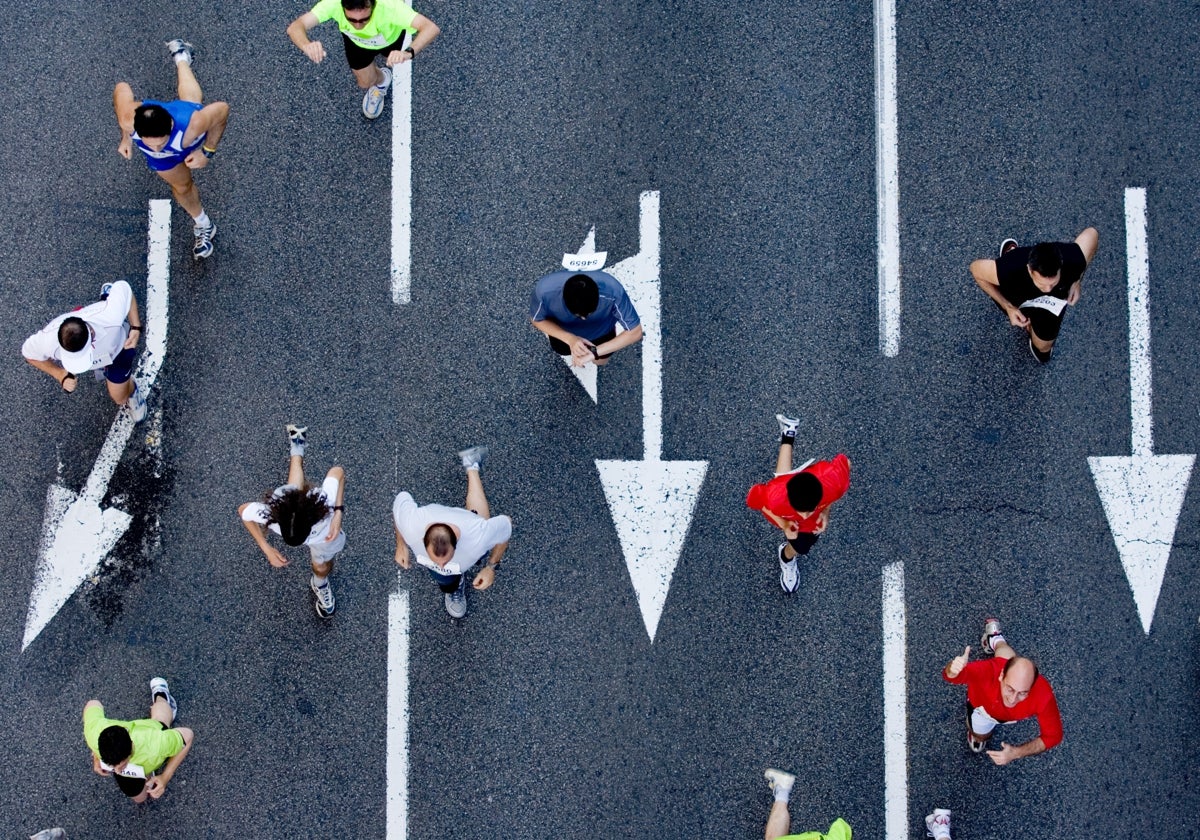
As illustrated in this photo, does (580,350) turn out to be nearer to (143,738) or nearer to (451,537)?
(451,537)

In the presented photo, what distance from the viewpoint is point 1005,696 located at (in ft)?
20.1

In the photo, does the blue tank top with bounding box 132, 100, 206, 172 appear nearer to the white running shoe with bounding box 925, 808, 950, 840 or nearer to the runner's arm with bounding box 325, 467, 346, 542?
the runner's arm with bounding box 325, 467, 346, 542

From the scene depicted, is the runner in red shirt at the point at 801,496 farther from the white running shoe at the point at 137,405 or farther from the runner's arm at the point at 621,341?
the white running shoe at the point at 137,405

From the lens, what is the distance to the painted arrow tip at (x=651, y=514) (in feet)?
23.7

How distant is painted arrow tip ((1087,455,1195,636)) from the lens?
23.6 feet

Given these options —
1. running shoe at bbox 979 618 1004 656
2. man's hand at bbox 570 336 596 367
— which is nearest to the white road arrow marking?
man's hand at bbox 570 336 596 367

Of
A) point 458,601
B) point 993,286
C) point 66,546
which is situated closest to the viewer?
point 993,286

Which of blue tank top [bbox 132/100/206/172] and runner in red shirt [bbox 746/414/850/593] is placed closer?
runner in red shirt [bbox 746/414/850/593]

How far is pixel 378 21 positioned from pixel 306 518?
3.54 meters

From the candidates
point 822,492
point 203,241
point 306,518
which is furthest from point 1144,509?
point 203,241

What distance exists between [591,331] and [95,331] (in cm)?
343

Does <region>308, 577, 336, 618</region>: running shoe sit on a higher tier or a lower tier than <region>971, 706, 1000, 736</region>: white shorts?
higher

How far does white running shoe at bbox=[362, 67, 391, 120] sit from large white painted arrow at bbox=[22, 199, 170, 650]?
2403mm

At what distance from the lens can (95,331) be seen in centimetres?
646
